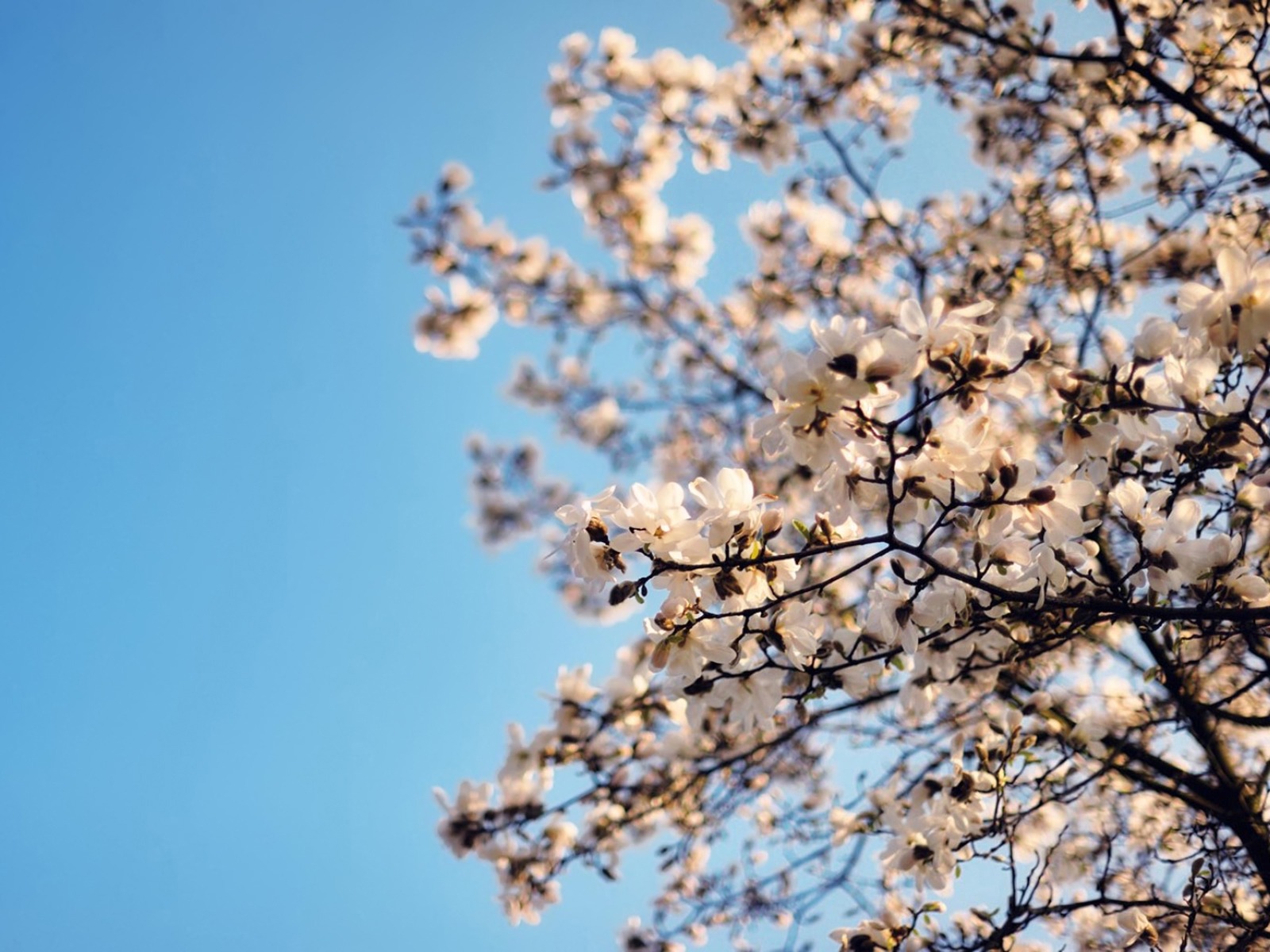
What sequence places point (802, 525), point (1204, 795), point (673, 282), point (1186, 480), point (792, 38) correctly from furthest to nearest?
1. point (673, 282)
2. point (792, 38)
3. point (1204, 795)
4. point (1186, 480)
5. point (802, 525)

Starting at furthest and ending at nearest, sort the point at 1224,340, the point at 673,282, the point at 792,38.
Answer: the point at 673,282 → the point at 792,38 → the point at 1224,340

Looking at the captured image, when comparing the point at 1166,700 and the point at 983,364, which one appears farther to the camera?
the point at 1166,700

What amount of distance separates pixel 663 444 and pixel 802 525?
458cm

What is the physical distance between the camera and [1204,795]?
2371mm

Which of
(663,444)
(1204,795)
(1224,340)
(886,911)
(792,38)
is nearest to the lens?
(1224,340)

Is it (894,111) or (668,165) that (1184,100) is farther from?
(668,165)

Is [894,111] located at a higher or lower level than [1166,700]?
higher

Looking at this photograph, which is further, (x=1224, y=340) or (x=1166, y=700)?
(x=1166, y=700)

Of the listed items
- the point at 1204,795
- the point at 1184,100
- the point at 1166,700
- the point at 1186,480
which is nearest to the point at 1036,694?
the point at 1166,700

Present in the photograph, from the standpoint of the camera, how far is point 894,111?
15.4ft

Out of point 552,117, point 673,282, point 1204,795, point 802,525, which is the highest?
point 552,117

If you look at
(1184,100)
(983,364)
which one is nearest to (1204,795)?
(983,364)

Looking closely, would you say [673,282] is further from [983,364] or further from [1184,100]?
[983,364]

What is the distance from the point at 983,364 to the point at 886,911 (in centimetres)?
215
